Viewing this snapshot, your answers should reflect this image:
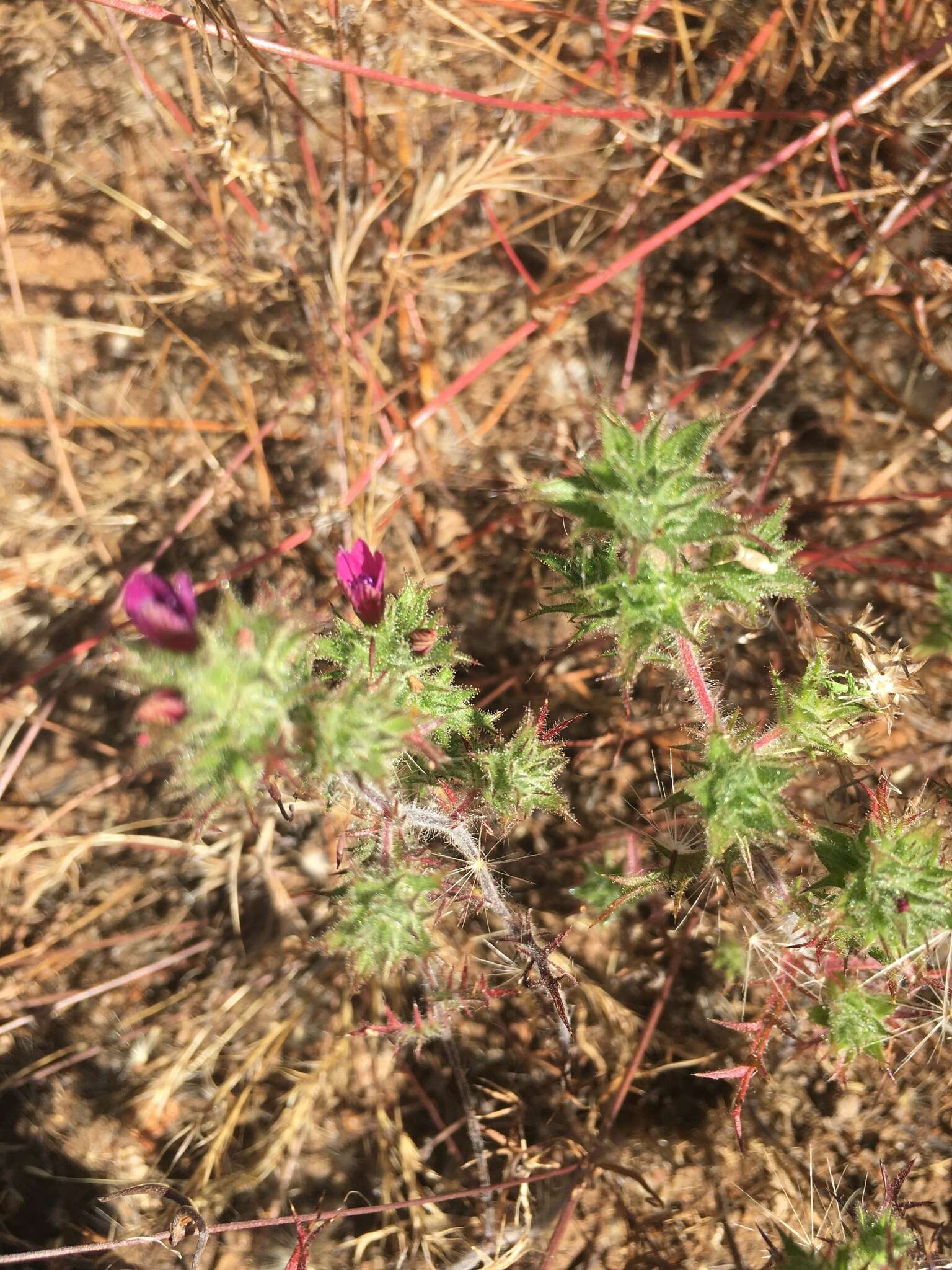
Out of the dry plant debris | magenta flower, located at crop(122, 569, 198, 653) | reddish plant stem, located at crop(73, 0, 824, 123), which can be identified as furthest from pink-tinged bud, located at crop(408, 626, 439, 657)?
reddish plant stem, located at crop(73, 0, 824, 123)

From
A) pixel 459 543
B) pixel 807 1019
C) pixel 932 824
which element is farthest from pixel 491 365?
pixel 807 1019

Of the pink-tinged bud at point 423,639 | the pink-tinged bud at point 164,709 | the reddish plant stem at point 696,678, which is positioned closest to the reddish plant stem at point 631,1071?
the reddish plant stem at point 696,678

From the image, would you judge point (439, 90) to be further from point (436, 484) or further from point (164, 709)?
point (164, 709)

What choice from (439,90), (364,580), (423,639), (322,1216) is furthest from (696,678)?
(439,90)

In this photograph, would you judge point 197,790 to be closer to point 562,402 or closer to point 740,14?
point 562,402

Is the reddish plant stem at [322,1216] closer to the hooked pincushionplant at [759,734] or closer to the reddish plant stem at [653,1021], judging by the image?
the reddish plant stem at [653,1021]

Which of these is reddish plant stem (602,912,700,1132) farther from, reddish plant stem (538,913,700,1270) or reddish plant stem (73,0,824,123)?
reddish plant stem (73,0,824,123)
